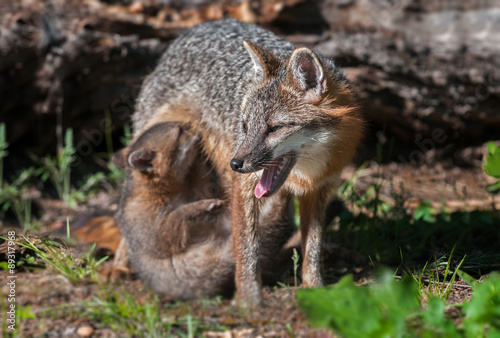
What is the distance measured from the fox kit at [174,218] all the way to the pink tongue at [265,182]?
1.04 metres

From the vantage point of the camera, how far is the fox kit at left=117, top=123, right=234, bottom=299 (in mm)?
5066

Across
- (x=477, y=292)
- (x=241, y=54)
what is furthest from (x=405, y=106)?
(x=477, y=292)

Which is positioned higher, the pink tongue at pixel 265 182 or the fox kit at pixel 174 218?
the pink tongue at pixel 265 182

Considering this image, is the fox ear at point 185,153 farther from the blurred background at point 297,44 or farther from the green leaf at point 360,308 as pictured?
the green leaf at point 360,308

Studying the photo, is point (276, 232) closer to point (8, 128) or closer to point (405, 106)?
point (405, 106)

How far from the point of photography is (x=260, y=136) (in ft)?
13.7

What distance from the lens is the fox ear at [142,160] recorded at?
18.6ft

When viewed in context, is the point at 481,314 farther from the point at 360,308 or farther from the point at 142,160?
the point at 142,160

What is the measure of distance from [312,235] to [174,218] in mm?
1487

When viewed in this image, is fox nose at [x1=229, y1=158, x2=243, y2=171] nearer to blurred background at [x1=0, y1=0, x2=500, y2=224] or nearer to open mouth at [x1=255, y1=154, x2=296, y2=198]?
open mouth at [x1=255, y1=154, x2=296, y2=198]

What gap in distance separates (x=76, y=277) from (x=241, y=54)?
9.25 feet

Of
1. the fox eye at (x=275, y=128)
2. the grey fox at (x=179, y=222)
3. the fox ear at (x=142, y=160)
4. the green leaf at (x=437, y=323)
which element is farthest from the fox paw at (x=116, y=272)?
the green leaf at (x=437, y=323)

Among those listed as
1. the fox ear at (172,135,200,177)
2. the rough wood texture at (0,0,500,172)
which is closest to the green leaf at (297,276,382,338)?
the fox ear at (172,135,200,177)

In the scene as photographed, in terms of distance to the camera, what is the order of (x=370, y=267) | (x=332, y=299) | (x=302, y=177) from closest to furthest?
(x=332, y=299)
(x=302, y=177)
(x=370, y=267)
